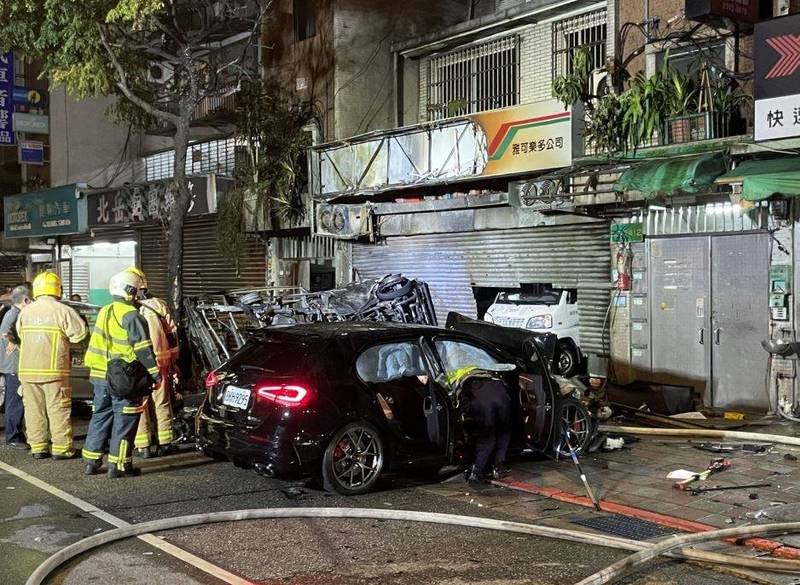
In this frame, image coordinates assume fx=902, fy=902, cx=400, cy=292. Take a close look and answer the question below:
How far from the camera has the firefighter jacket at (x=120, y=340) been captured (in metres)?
8.20

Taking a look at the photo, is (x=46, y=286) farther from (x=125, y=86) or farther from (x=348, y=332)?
(x=125, y=86)

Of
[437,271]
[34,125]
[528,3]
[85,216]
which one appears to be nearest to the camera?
[528,3]

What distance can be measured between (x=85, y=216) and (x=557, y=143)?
15177mm

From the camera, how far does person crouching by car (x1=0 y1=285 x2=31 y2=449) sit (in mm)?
9953

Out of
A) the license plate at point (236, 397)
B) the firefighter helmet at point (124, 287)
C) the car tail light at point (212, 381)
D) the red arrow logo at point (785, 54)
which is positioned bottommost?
the license plate at point (236, 397)

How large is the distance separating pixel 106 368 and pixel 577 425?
14.9ft

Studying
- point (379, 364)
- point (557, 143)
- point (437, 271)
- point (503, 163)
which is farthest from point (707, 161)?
point (437, 271)

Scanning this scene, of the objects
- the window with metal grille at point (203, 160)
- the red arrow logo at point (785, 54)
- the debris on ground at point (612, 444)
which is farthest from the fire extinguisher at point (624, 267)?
the window with metal grille at point (203, 160)

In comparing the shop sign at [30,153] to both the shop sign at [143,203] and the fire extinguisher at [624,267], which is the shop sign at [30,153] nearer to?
the shop sign at [143,203]

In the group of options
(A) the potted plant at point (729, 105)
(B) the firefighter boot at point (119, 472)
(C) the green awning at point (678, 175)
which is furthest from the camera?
(A) the potted plant at point (729, 105)

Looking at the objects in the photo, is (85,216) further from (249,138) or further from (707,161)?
(707,161)

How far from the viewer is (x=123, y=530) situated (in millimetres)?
6090

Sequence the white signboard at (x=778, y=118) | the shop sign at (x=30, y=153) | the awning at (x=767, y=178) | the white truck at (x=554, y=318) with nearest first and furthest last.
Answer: the awning at (x=767, y=178)
the white signboard at (x=778, y=118)
the white truck at (x=554, y=318)
the shop sign at (x=30, y=153)

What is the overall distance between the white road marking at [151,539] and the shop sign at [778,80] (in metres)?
8.05
